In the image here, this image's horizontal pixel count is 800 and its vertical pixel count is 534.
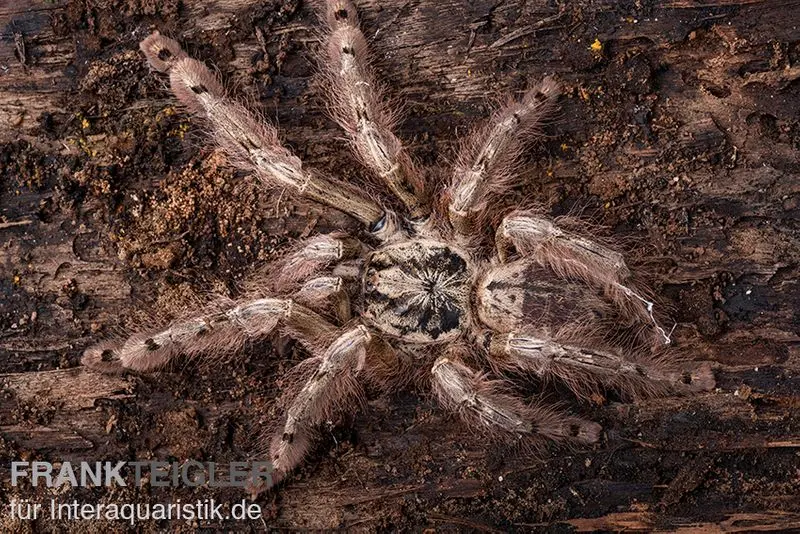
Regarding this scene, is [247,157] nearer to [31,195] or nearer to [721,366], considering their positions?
[31,195]

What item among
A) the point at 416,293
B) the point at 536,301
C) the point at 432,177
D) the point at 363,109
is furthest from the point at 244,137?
the point at 536,301

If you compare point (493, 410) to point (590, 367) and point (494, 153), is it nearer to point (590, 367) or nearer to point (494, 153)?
point (590, 367)

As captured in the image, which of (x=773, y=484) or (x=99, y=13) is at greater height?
(x=99, y=13)

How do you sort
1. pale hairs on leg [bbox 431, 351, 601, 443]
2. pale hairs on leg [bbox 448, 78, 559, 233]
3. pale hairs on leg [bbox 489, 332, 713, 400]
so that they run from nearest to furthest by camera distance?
pale hairs on leg [bbox 489, 332, 713, 400] < pale hairs on leg [bbox 431, 351, 601, 443] < pale hairs on leg [bbox 448, 78, 559, 233]

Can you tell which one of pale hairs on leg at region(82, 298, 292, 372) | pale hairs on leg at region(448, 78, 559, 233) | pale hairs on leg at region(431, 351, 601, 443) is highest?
pale hairs on leg at region(448, 78, 559, 233)

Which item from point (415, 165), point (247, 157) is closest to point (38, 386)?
point (247, 157)

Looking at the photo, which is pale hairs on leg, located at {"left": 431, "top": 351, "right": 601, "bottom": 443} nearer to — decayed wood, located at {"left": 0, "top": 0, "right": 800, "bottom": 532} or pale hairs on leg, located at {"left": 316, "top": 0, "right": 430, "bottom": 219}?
decayed wood, located at {"left": 0, "top": 0, "right": 800, "bottom": 532}

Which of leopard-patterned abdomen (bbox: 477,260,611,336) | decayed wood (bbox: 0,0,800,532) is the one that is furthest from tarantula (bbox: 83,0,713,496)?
decayed wood (bbox: 0,0,800,532)
